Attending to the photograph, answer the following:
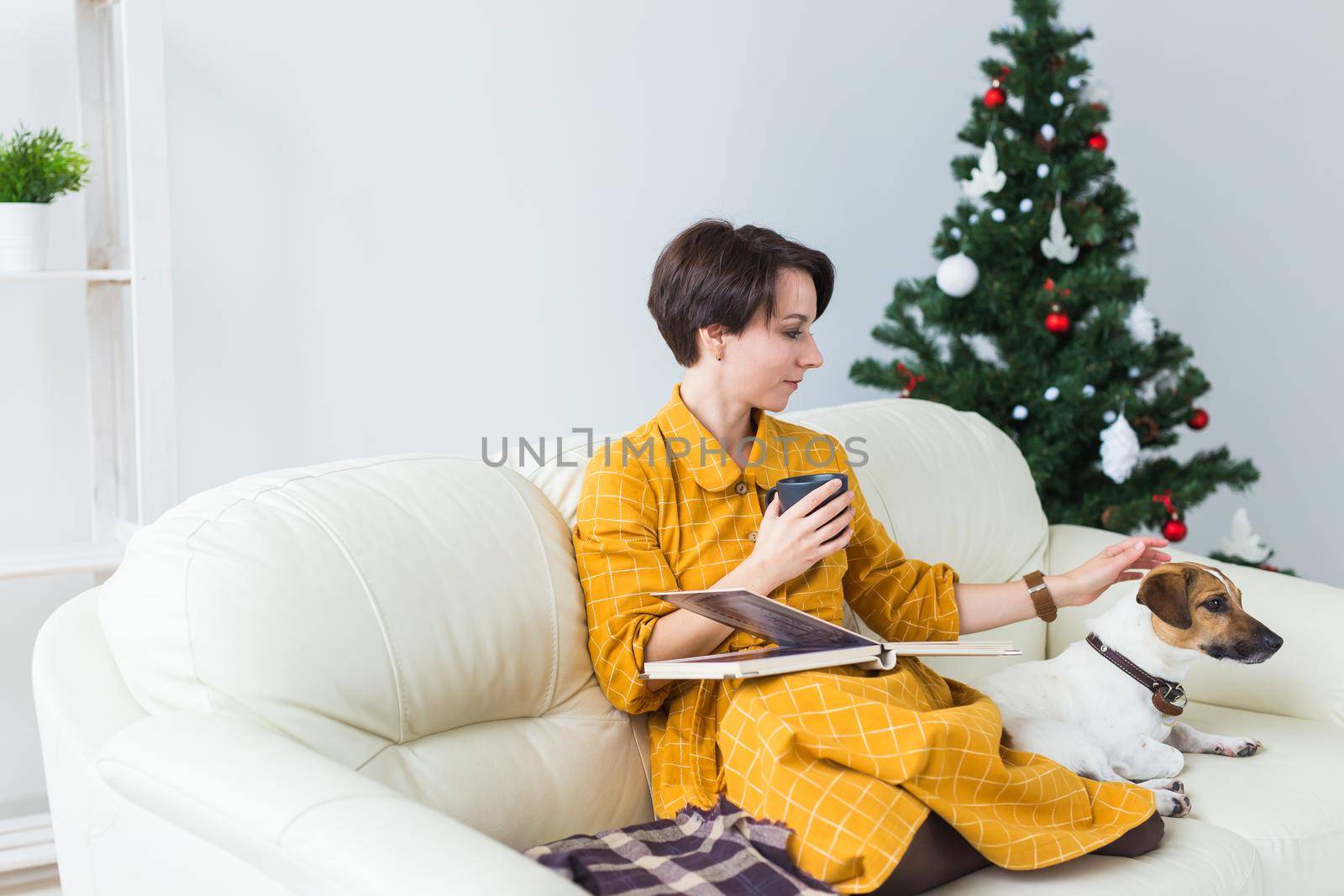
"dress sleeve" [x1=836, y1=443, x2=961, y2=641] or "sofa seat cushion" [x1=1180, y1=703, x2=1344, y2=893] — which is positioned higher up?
"dress sleeve" [x1=836, y1=443, x2=961, y2=641]

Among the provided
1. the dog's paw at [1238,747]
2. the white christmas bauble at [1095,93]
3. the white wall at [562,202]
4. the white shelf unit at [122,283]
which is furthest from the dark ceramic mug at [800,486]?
the white christmas bauble at [1095,93]

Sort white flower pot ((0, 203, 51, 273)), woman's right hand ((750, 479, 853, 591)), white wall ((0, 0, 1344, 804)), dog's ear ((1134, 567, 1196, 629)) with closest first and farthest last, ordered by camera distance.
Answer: woman's right hand ((750, 479, 853, 591)) → dog's ear ((1134, 567, 1196, 629)) → white flower pot ((0, 203, 51, 273)) → white wall ((0, 0, 1344, 804))

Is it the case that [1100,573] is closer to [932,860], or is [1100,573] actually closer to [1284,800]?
[1284,800]

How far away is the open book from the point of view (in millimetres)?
1390

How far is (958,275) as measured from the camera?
2.76 m

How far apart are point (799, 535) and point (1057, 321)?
1.48m

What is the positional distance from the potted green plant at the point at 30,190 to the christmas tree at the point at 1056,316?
5.98ft

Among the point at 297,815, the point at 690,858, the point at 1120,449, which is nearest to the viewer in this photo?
the point at 297,815

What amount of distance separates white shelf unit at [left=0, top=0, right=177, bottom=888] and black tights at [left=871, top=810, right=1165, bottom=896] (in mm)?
1413

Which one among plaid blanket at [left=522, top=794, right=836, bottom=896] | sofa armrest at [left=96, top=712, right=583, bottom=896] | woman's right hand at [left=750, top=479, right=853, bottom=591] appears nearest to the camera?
sofa armrest at [left=96, top=712, right=583, bottom=896]

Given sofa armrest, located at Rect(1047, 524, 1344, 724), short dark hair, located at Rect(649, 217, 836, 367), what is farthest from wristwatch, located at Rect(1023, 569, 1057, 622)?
short dark hair, located at Rect(649, 217, 836, 367)

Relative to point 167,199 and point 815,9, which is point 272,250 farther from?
point 815,9

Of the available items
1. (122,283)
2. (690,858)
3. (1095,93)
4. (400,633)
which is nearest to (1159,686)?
(690,858)

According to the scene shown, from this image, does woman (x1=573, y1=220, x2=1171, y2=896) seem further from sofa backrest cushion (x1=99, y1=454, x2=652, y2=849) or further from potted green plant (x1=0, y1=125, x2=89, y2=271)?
potted green plant (x1=0, y1=125, x2=89, y2=271)
